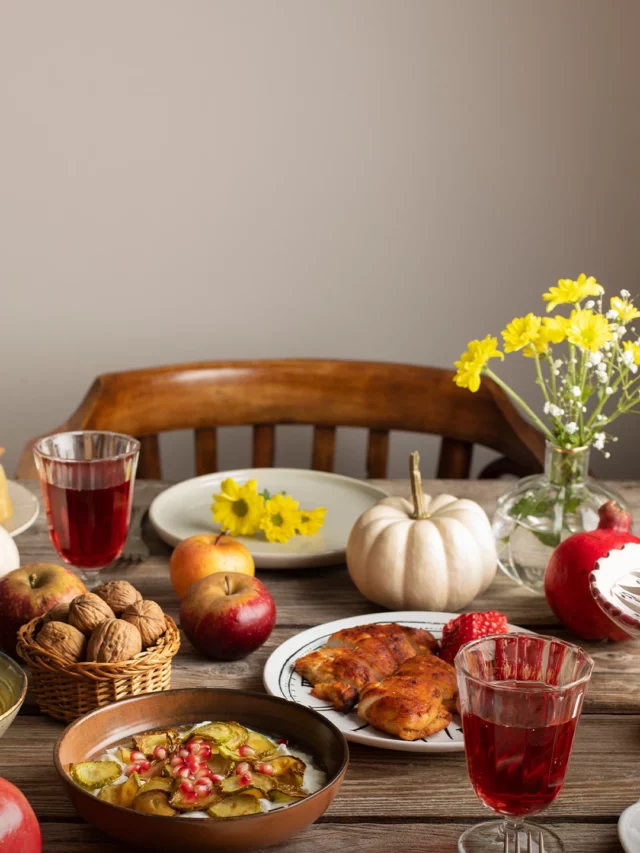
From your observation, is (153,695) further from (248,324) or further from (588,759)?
(248,324)

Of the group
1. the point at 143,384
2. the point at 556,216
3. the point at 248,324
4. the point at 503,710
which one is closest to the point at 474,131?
the point at 556,216

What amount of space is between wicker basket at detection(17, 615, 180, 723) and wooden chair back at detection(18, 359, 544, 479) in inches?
42.9

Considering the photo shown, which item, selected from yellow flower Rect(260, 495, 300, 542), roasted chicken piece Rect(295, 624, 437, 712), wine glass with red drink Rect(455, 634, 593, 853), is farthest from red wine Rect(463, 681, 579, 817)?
yellow flower Rect(260, 495, 300, 542)

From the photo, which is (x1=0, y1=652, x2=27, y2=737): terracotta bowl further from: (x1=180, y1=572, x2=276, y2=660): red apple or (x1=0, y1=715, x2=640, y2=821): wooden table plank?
(x1=180, y1=572, x2=276, y2=660): red apple

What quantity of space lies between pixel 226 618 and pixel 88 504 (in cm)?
24

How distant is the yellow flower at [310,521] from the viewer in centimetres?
142

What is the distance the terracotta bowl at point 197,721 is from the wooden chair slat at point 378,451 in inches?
49.4

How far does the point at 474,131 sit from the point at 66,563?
167cm

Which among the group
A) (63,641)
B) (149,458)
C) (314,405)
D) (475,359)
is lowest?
(149,458)

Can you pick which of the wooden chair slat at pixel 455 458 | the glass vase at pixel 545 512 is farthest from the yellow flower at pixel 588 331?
the wooden chair slat at pixel 455 458

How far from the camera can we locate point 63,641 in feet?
3.06

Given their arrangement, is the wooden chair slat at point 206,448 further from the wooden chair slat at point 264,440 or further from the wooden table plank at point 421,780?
the wooden table plank at point 421,780

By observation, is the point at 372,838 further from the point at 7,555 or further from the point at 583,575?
the point at 7,555

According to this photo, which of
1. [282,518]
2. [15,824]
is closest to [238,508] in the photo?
[282,518]
